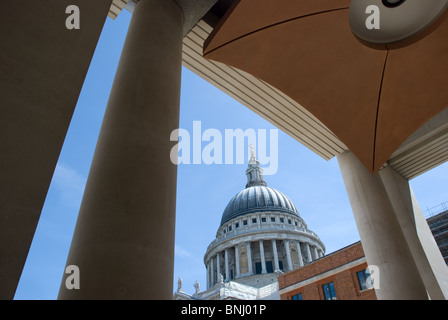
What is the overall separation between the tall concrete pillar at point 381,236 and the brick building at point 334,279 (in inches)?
741

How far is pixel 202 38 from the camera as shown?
8.48 metres

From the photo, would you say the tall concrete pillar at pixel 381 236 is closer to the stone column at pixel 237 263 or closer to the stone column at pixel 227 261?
the stone column at pixel 237 263

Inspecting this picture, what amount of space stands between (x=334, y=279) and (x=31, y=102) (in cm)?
3020

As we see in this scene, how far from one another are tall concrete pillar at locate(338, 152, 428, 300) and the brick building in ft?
61.7

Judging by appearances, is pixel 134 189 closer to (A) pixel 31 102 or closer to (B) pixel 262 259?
(A) pixel 31 102

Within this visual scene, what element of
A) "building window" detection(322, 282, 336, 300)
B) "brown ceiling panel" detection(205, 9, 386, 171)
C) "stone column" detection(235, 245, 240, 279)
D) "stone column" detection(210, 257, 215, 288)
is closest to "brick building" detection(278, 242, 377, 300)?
"building window" detection(322, 282, 336, 300)

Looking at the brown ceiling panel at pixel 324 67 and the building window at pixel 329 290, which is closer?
the brown ceiling panel at pixel 324 67

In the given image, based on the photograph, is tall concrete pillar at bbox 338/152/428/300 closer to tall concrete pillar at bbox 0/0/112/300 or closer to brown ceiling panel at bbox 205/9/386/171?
brown ceiling panel at bbox 205/9/386/171

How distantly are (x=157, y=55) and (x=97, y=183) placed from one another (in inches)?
86.9

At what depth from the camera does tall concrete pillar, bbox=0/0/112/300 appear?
2.08m

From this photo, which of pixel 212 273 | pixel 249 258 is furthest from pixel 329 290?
pixel 212 273

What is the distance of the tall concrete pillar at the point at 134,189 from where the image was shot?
2.77 metres

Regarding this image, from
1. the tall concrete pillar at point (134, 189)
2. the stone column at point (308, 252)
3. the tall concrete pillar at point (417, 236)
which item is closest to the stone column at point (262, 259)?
the stone column at point (308, 252)
